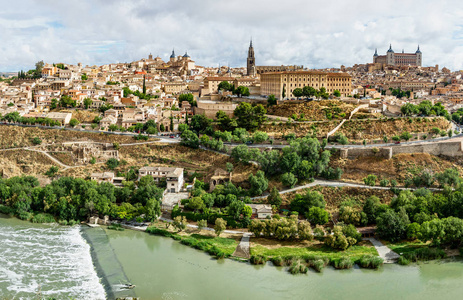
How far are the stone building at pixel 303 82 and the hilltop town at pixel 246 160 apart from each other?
0.13m

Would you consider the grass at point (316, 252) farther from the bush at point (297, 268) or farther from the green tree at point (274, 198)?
the green tree at point (274, 198)

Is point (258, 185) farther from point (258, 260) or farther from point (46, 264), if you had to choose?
point (46, 264)

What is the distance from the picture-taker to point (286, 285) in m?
16.6

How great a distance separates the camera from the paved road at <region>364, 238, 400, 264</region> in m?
18.7

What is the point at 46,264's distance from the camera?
1803cm

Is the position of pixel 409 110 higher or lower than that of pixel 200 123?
higher

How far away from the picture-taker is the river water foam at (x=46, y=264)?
1600cm

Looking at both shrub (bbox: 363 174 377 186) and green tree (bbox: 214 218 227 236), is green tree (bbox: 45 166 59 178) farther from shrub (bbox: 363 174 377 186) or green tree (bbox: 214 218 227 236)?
shrub (bbox: 363 174 377 186)

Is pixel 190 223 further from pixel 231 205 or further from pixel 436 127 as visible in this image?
pixel 436 127

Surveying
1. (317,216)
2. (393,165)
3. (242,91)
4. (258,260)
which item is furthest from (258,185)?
(242,91)

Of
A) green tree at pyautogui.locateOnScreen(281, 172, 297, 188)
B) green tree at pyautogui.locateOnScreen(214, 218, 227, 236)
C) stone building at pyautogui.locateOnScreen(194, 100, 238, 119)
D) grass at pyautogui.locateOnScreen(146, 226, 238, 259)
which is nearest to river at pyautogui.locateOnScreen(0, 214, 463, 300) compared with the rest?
grass at pyautogui.locateOnScreen(146, 226, 238, 259)

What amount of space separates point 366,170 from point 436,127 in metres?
9.02

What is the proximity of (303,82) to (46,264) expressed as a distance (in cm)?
2921

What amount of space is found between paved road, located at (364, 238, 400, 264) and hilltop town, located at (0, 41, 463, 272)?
0.39 feet
